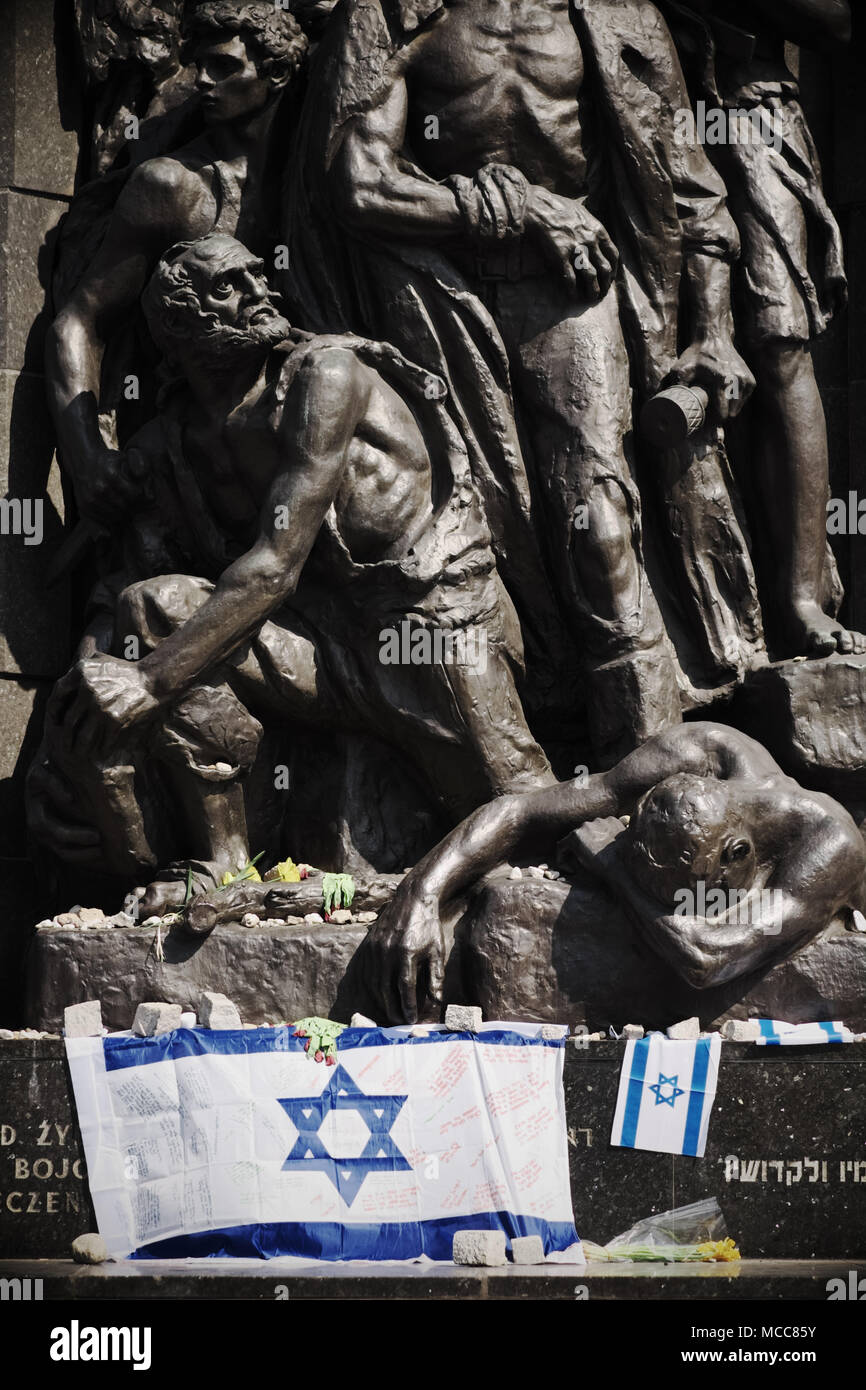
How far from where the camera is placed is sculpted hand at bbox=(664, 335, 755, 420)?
9703mm

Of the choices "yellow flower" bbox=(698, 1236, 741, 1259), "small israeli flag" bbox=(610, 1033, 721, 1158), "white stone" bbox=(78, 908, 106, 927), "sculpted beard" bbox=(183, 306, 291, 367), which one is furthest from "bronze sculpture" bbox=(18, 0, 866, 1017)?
"yellow flower" bbox=(698, 1236, 741, 1259)

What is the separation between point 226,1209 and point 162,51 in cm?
553

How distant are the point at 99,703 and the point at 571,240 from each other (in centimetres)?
285

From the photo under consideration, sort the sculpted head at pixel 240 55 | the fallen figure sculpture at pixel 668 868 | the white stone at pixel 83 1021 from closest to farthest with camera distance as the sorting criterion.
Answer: the fallen figure sculpture at pixel 668 868, the white stone at pixel 83 1021, the sculpted head at pixel 240 55

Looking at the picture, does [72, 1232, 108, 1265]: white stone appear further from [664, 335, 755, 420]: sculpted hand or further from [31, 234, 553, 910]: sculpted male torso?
[664, 335, 755, 420]: sculpted hand

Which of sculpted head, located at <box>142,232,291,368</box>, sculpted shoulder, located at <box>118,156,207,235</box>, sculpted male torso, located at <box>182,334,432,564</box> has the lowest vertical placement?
sculpted male torso, located at <box>182,334,432,564</box>

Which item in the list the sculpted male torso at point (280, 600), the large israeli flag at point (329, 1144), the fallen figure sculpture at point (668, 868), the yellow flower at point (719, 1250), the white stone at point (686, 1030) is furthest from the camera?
the sculpted male torso at point (280, 600)

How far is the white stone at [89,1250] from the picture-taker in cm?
785

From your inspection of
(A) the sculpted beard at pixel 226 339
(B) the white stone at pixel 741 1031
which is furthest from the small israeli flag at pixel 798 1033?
(A) the sculpted beard at pixel 226 339

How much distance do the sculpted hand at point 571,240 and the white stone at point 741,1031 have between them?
335 cm

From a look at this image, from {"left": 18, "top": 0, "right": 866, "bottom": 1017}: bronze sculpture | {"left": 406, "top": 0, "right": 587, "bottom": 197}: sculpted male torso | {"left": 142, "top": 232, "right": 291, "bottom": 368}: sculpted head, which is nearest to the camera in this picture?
{"left": 18, "top": 0, "right": 866, "bottom": 1017}: bronze sculpture

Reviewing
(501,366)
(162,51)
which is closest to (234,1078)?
(501,366)

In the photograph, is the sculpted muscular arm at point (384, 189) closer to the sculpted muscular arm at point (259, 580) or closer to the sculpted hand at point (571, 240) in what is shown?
the sculpted hand at point (571, 240)

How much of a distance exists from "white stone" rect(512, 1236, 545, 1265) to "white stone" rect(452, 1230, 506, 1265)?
0.05 m
